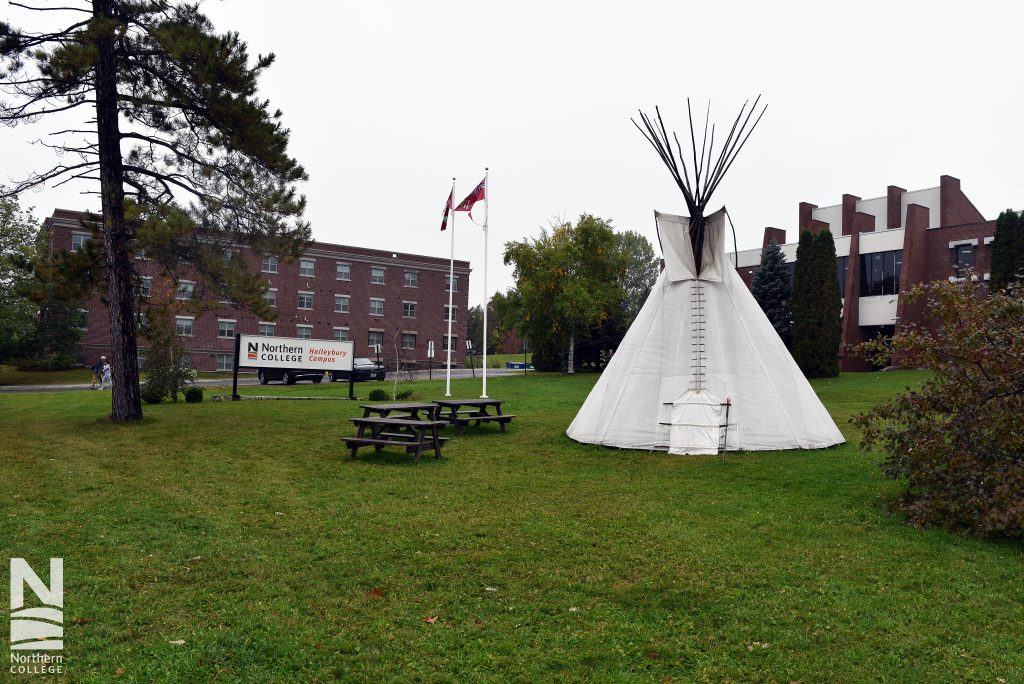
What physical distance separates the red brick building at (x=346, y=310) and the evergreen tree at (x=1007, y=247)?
33.6 m

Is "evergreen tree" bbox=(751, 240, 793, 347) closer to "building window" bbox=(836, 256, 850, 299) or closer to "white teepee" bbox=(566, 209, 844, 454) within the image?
"building window" bbox=(836, 256, 850, 299)

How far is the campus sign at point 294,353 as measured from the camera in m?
23.7

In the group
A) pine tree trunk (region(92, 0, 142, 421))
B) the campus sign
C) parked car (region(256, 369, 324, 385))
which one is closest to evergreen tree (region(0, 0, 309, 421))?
pine tree trunk (region(92, 0, 142, 421))

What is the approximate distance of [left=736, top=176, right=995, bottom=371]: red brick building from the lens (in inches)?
1436

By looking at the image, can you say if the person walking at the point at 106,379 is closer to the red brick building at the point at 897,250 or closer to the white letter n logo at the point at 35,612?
the white letter n logo at the point at 35,612

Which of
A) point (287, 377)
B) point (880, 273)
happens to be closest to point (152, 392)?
point (287, 377)

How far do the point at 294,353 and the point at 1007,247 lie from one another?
31.1m

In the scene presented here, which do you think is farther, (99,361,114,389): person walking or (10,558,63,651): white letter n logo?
(99,361,114,389): person walking

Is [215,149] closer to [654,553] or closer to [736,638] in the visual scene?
[654,553]

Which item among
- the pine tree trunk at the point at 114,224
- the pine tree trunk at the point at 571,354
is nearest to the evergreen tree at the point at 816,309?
the pine tree trunk at the point at 571,354

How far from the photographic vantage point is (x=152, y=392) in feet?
74.1

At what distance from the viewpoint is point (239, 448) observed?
41.7 feet

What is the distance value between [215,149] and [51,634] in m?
13.8

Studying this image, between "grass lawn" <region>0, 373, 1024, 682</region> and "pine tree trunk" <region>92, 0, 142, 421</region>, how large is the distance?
4.99 metres
